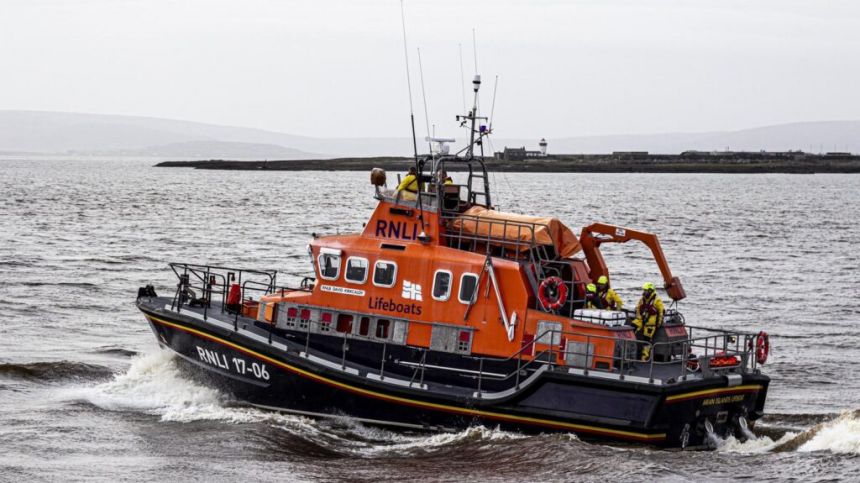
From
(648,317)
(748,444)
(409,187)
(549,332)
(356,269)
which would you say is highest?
(409,187)

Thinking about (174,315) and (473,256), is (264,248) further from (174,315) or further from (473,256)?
(473,256)

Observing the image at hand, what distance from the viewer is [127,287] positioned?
30.1m

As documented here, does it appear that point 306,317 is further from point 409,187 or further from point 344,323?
point 409,187

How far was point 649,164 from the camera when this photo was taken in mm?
152500

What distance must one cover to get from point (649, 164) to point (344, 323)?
13949 cm

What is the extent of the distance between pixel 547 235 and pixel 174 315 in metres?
6.10

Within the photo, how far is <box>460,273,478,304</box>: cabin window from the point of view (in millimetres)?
16109

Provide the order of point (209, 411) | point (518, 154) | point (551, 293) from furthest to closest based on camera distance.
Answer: point (518, 154) < point (209, 411) < point (551, 293)

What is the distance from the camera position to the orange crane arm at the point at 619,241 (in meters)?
16.6

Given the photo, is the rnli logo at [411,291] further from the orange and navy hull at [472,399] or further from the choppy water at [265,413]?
the choppy water at [265,413]

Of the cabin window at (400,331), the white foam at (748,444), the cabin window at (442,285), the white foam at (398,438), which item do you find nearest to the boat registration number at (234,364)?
the white foam at (398,438)

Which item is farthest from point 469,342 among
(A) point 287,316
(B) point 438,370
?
(A) point 287,316

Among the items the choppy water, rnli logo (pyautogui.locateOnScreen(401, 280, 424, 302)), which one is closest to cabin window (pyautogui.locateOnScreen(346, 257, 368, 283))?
rnli logo (pyautogui.locateOnScreen(401, 280, 424, 302))

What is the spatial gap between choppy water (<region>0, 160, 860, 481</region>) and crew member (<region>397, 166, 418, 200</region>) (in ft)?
11.4
